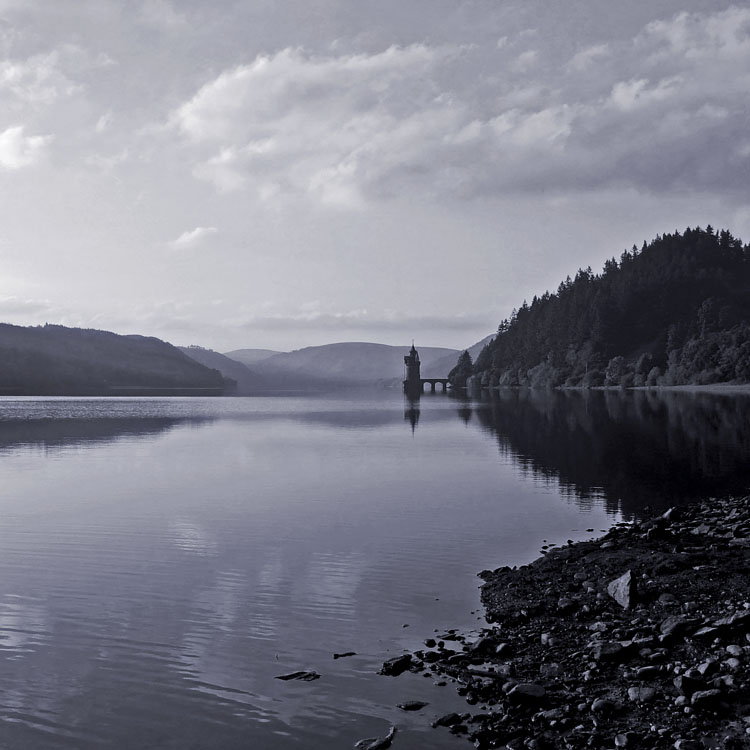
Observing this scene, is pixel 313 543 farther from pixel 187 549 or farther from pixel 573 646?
pixel 573 646

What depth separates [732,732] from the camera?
1167 centimetres

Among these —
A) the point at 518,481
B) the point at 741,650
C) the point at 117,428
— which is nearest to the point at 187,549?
the point at 741,650

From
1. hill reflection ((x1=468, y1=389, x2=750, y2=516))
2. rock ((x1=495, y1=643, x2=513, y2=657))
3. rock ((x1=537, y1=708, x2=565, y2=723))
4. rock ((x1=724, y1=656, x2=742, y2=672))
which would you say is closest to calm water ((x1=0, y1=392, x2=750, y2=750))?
hill reflection ((x1=468, y1=389, x2=750, y2=516))

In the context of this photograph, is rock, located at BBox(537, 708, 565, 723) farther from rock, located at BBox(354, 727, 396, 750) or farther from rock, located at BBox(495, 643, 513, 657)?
rock, located at BBox(495, 643, 513, 657)

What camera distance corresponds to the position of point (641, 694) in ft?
42.9

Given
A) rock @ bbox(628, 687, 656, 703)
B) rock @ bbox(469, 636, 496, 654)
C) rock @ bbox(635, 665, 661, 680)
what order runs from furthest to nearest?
rock @ bbox(469, 636, 496, 654) < rock @ bbox(635, 665, 661, 680) < rock @ bbox(628, 687, 656, 703)

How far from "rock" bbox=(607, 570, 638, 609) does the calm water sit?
3826mm

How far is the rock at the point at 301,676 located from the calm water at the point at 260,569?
20cm

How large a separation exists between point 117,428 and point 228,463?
48644 millimetres

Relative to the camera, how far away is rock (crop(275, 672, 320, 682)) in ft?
50.1

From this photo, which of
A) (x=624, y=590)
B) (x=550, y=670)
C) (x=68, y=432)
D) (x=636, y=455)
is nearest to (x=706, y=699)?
(x=550, y=670)

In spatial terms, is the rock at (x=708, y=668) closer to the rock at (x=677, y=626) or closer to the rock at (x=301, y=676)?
the rock at (x=677, y=626)

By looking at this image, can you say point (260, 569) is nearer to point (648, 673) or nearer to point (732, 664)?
point (648, 673)

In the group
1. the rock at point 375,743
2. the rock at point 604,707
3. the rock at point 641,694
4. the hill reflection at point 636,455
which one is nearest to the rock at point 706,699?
the rock at point 641,694
